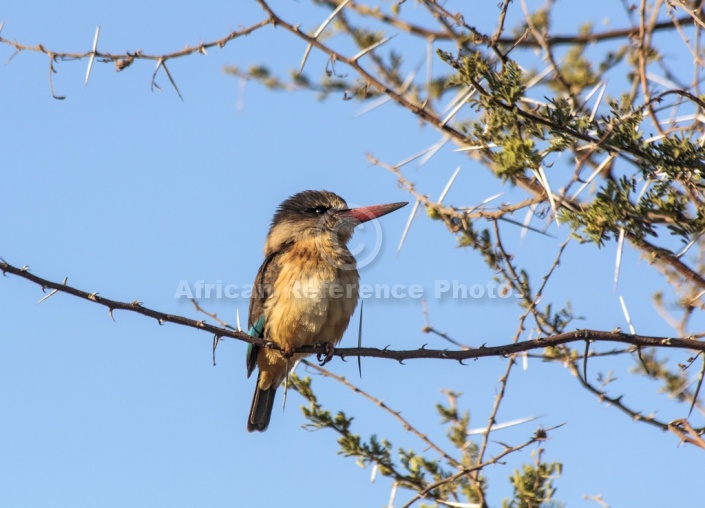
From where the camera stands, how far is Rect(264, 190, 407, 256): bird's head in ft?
16.6

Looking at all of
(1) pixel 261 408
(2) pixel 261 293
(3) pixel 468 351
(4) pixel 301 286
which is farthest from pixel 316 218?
(3) pixel 468 351

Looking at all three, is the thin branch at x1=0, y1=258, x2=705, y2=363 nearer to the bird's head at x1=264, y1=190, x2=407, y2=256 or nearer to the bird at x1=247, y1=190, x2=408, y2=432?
the bird at x1=247, y1=190, x2=408, y2=432

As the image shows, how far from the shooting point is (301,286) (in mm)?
4469

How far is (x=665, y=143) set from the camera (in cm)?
293

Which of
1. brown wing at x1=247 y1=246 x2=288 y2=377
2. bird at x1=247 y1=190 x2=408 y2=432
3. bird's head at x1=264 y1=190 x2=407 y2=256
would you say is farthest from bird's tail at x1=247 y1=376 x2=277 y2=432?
bird's head at x1=264 y1=190 x2=407 y2=256

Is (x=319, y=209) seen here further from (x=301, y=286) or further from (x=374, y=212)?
(x=301, y=286)

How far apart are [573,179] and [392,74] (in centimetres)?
158

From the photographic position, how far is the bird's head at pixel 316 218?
16.6 ft

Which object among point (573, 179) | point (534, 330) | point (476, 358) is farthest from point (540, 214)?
point (476, 358)

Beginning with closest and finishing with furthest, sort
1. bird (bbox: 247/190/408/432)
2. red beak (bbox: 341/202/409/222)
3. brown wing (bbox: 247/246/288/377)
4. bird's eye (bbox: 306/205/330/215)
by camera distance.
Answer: bird (bbox: 247/190/408/432)
brown wing (bbox: 247/246/288/377)
red beak (bbox: 341/202/409/222)
bird's eye (bbox: 306/205/330/215)

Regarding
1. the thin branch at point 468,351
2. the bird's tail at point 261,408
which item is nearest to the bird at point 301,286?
the bird's tail at point 261,408

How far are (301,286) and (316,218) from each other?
2.76 ft

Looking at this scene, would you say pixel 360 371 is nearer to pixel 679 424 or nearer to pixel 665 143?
pixel 679 424

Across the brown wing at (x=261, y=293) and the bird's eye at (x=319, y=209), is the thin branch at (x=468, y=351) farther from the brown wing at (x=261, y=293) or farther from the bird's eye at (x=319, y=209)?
the bird's eye at (x=319, y=209)
